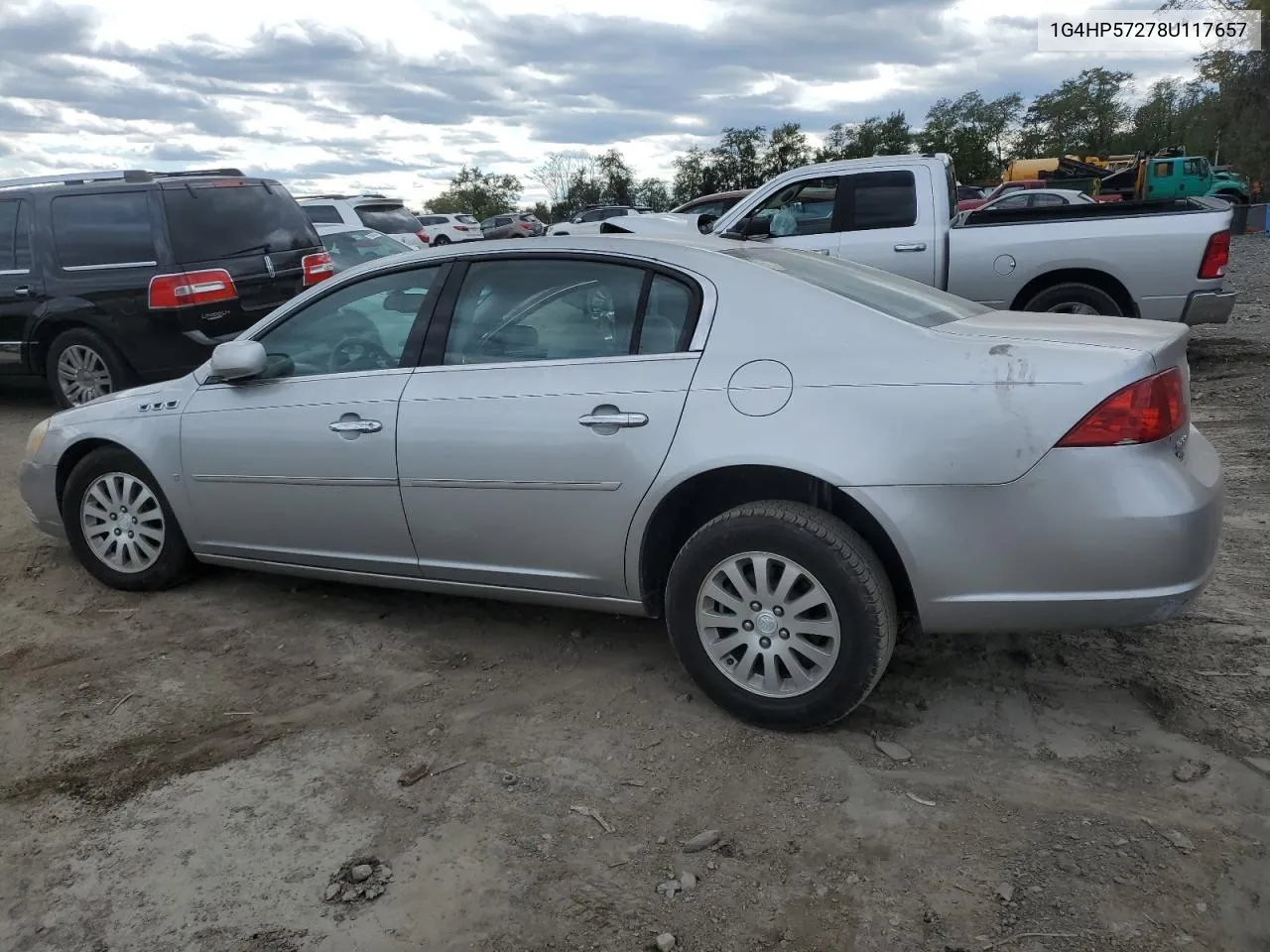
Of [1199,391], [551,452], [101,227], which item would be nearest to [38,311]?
[101,227]

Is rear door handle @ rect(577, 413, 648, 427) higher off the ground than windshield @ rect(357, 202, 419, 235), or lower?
higher

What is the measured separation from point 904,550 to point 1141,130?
6931 cm

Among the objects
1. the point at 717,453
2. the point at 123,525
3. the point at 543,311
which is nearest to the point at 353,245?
the point at 123,525

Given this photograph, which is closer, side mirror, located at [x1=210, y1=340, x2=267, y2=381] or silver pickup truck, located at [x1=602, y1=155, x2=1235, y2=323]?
side mirror, located at [x1=210, y1=340, x2=267, y2=381]

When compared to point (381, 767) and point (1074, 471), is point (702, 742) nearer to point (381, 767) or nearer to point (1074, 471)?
point (381, 767)

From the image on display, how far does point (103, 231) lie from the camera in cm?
790

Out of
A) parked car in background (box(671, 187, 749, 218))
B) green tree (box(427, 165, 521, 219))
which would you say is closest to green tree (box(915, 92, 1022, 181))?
green tree (box(427, 165, 521, 219))

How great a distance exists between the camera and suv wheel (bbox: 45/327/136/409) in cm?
793

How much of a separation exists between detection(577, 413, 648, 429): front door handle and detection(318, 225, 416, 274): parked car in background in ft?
26.4

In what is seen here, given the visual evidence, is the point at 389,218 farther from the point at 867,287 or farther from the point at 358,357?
the point at 867,287

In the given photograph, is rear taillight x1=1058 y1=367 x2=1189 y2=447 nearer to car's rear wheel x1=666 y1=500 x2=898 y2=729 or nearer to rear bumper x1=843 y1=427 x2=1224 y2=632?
Answer: rear bumper x1=843 y1=427 x2=1224 y2=632

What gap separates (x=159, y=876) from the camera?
2.65 metres

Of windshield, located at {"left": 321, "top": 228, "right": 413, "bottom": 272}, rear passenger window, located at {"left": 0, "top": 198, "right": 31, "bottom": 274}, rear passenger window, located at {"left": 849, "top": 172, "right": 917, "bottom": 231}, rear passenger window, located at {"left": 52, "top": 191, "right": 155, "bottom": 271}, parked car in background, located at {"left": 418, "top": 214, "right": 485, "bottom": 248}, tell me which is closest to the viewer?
rear passenger window, located at {"left": 52, "top": 191, "right": 155, "bottom": 271}

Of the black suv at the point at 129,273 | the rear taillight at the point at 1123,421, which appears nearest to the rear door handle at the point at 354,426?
the rear taillight at the point at 1123,421
